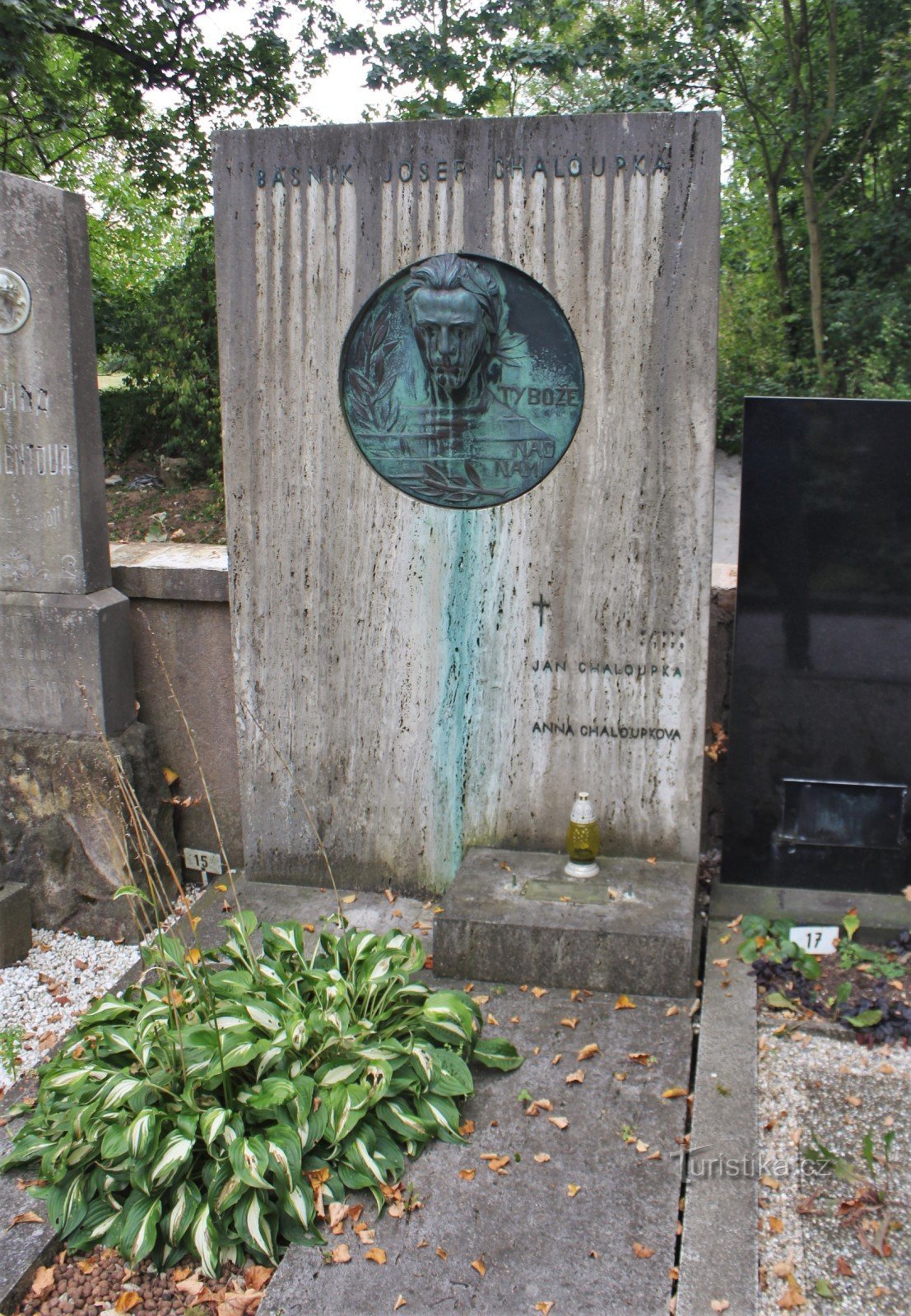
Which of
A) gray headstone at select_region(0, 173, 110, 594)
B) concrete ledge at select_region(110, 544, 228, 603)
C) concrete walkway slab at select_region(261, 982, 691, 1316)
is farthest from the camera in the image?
concrete ledge at select_region(110, 544, 228, 603)

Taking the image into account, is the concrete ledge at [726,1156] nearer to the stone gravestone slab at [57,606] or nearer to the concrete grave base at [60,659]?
the stone gravestone slab at [57,606]

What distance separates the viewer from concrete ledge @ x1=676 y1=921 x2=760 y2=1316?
2.38 metres

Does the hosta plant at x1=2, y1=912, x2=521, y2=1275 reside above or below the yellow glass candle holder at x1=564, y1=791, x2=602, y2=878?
below

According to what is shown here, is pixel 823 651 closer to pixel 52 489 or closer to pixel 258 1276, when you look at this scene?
pixel 258 1276

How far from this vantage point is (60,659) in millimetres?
4617

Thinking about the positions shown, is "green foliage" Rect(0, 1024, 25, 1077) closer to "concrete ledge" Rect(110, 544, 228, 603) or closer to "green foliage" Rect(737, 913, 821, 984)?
"concrete ledge" Rect(110, 544, 228, 603)

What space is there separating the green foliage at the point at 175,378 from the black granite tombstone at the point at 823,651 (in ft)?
17.6

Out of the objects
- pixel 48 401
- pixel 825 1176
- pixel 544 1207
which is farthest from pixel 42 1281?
pixel 48 401

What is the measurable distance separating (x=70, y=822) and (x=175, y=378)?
15.4 ft

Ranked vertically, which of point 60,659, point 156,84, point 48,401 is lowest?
point 60,659

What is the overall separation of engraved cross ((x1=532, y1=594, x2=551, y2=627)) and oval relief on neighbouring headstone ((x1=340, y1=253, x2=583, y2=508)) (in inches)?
14.6

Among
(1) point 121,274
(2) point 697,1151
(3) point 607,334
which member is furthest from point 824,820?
(1) point 121,274

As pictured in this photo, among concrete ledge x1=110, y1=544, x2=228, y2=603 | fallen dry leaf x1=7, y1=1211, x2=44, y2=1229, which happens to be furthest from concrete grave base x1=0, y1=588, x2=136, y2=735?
fallen dry leaf x1=7, y1=1211, x2=44, y2=1229

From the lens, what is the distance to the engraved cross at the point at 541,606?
12.9 ft
